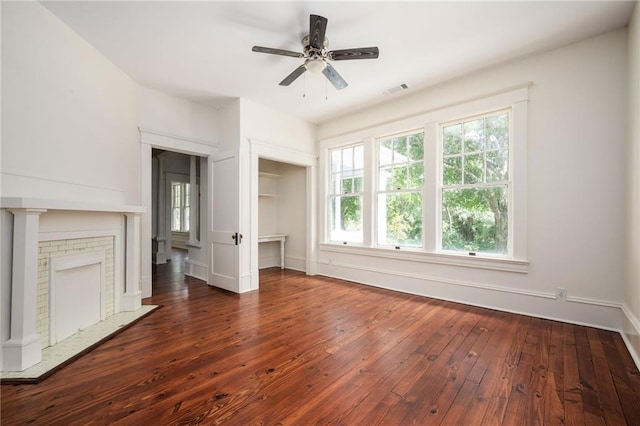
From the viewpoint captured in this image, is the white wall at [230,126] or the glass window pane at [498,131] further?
the white wall at [230,126]

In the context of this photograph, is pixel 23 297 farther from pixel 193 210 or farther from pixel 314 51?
pixel 193 210

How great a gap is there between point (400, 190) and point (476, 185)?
1078 mm

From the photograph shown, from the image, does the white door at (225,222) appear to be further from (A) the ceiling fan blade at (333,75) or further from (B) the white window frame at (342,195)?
(A) the ceiling fan blade at (333,75)

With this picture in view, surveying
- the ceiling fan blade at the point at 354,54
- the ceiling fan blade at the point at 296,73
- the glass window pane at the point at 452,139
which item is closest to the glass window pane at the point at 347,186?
the glass window pane at the point at 452,139

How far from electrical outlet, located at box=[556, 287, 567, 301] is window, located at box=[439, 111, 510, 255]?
2.03ft

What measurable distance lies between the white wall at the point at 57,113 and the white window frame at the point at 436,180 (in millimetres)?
3299

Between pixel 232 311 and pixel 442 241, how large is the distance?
302 cm

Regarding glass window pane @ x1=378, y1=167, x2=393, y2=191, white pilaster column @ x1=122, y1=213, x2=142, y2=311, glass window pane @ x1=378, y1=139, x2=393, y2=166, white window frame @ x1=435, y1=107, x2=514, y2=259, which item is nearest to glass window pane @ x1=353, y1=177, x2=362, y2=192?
glass window pane @ x1=378, y1=167, x2=393, y2=191

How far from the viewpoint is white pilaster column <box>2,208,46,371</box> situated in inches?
75.4

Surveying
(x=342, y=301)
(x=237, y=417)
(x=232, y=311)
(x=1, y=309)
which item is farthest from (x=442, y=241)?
(x=1, y=309)

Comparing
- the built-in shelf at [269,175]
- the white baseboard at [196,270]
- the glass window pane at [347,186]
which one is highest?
the built-in shelf at [269,175]

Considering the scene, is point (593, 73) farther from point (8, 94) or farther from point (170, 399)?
point (8, 94)

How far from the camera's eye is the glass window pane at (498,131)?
330cm

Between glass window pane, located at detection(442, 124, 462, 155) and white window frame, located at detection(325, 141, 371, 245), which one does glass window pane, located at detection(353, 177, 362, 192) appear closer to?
white window frame, located at detection(325, 141, 371, 245)
